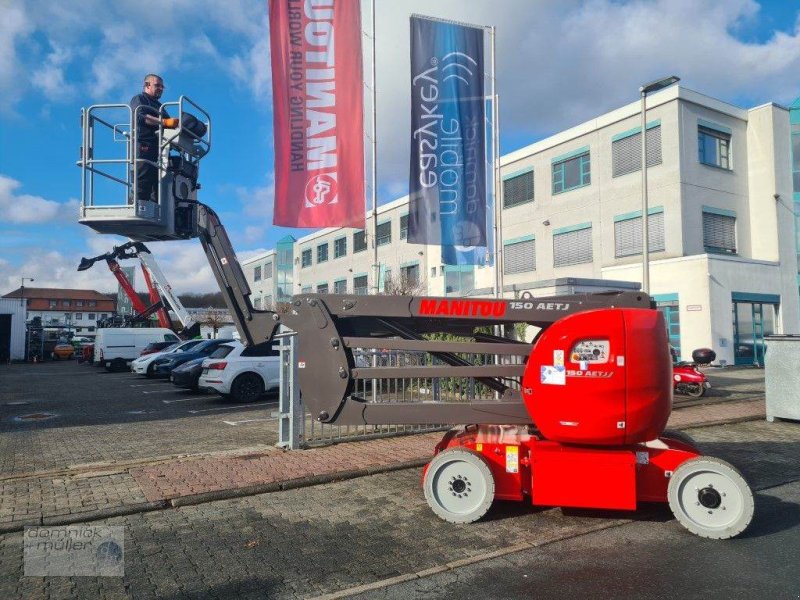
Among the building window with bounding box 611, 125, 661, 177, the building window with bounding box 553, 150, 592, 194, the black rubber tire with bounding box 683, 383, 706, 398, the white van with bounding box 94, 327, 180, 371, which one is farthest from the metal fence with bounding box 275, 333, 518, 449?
the white van with bounding box 94, 327, 180, 371

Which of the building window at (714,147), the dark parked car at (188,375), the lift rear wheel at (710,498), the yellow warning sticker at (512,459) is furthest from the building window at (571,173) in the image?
the yellow warning sticker at (512,459)

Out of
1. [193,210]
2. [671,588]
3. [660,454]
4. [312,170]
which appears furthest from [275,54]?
[671,588]

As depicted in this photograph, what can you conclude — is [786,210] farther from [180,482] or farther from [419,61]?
[180,482]

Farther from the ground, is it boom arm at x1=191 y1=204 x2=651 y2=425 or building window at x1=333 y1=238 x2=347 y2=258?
building window at x1=333 y1=238 x2=347 y2=258

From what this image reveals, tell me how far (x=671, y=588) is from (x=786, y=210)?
1034 inches

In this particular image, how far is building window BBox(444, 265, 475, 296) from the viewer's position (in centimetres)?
3441

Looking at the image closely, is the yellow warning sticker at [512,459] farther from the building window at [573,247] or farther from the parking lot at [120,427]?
the building window at [573,247]

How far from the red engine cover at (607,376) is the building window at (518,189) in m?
26.4

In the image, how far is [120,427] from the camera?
11.2 meters

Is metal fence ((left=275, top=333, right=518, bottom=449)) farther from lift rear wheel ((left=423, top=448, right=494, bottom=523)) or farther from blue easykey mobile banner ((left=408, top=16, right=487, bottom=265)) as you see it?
blue easykey mobile banner ((left=408, top=16, right=487, bottom=265))

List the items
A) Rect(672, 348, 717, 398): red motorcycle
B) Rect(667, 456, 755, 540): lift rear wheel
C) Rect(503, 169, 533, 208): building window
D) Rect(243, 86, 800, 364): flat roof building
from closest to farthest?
Rect(667, 456, 755, 540): lift rear wheel < Rect(672, 348, 717, 398): red motorcycle < Rect(243, 86, 800, 364): flat roof building < Rect(503, 169, 533, 208): building window

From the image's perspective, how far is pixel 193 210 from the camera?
6070 mm

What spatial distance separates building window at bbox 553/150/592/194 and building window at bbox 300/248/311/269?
29560 mm

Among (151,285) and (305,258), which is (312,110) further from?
(305,258)
